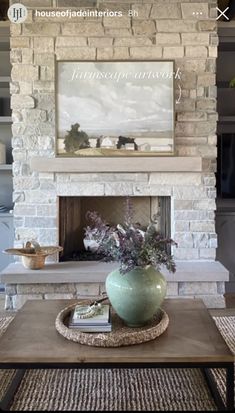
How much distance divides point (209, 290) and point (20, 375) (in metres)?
1.83

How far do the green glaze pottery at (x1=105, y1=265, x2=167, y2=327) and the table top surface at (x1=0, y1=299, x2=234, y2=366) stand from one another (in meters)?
0.15

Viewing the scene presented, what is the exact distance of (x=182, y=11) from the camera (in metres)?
3.68

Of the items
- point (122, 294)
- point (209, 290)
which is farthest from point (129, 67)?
point (122, 294)

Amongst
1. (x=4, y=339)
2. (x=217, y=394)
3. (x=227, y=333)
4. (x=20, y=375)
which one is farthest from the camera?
(x=227, y=333)

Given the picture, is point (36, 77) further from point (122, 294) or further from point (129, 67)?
point (122, 294)

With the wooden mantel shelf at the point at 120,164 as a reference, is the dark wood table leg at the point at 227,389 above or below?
below

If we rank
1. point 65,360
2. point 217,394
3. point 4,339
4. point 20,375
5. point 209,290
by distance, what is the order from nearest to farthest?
point 65,360 < point 4,339 < point 217,394 < point 20,375 < point 209,290

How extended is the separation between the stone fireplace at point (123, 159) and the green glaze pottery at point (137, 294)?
1.54 m

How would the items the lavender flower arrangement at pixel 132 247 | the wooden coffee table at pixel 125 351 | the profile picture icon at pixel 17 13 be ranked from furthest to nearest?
the profile picture icon at pixel 17 13
the lavender flower arrangement at pixel 132 247
the wooden coffee table at pixel 125 351

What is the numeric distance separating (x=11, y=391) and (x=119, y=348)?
30.0 inches

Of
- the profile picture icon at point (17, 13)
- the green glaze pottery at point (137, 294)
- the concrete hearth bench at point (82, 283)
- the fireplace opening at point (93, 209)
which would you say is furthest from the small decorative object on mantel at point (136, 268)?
the profile picture icon at point (17, 13)

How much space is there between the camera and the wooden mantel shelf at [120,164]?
369 centimetres

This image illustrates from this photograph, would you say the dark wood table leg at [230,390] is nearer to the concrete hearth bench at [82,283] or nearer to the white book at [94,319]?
the white book at [94,319]

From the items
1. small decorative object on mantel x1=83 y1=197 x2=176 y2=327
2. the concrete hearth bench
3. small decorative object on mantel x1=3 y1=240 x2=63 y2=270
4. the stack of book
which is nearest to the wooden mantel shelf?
small decorative object on mantel x1=3 y1=240 x2=63 y2=270
